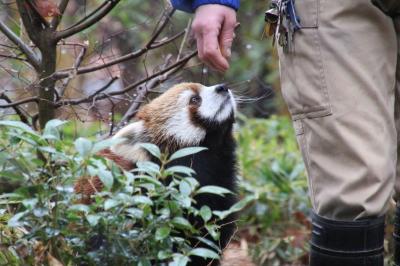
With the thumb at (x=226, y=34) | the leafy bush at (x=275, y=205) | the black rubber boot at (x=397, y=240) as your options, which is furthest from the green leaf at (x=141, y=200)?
the leafy bush at (x=275, y=205)

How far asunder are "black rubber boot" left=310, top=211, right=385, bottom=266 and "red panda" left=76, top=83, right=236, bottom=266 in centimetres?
119

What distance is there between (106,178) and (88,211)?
0.16 metres

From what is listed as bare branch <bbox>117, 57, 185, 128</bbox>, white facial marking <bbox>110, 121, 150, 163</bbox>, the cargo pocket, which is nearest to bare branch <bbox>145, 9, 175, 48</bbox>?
bare branch <bbox>117, 57, 185, 128</bbox>

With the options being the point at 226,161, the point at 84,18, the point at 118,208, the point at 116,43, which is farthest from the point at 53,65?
the point at 118,208

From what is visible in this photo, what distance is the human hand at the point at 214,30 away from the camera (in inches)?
118

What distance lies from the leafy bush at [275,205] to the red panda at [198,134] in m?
1.04

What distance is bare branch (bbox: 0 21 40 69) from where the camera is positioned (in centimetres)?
389

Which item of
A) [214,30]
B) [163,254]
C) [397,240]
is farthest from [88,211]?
[397,240]

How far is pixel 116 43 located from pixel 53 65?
70cm

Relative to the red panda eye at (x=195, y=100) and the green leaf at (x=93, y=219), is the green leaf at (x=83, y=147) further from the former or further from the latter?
the red panda eye at (x=195, y=100)

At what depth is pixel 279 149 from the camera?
7371 mm

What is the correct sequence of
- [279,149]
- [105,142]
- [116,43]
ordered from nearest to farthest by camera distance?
[105,142] → [116,43] → [279,149]

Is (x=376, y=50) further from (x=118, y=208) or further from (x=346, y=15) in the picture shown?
(x=118, y=208)

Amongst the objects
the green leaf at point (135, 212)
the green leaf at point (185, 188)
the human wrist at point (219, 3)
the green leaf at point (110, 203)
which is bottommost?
the green leaf at point (135, 212)
